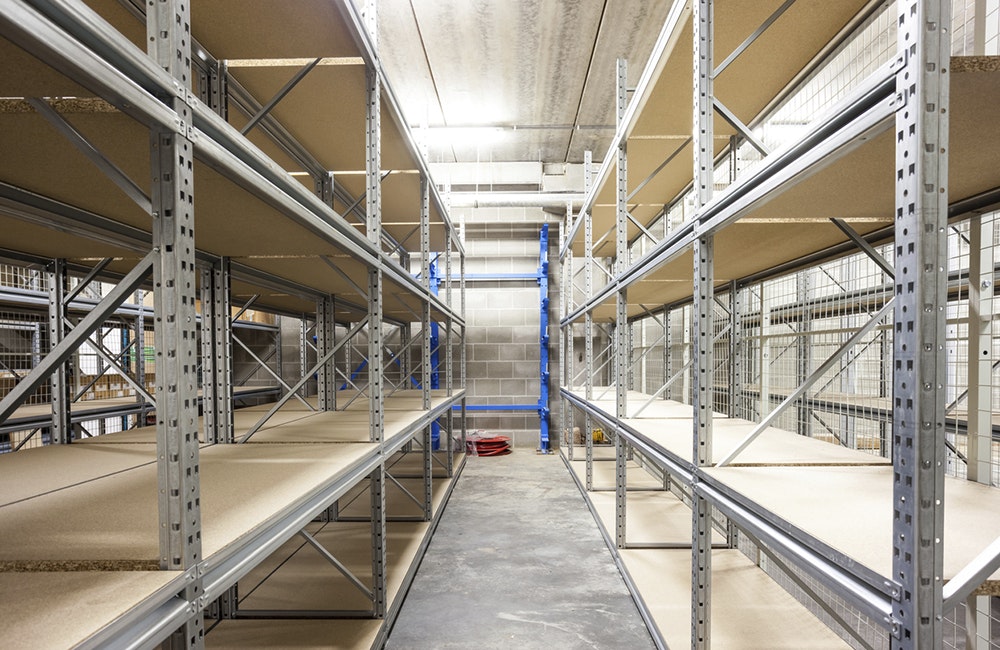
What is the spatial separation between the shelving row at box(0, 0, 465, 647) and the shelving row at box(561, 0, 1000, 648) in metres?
1.33

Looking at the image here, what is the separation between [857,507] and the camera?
137 centimetres

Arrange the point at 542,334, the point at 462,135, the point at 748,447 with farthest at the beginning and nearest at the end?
the point at 542,334 < the point at 462,135 < the point at 748,447

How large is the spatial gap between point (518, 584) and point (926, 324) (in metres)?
2.80

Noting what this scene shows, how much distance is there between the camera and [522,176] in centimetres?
715

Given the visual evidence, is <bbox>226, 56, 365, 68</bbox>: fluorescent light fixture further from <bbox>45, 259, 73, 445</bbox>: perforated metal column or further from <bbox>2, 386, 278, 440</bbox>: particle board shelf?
<bbox>2, 386, 278, 440</bbox>: particle board shelf

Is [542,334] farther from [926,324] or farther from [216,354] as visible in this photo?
[926,324]

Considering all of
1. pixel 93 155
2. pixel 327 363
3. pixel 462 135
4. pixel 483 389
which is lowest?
pixel 483 389

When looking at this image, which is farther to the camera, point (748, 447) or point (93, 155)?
point (748, 447)

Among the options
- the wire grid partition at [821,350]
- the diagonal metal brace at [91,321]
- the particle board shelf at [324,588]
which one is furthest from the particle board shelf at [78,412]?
the wire grid partition at [821,350]

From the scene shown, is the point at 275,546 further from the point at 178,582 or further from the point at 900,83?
the point at 900,83

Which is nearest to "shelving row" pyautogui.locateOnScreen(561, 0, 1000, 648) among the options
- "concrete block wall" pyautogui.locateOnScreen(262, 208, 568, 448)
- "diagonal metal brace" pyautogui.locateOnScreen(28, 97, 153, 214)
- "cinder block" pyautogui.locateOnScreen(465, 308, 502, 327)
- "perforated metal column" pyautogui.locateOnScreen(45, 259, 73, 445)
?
"diagonal metal brace" pyautogui.locateOnScreen(28, 97, 153, 214)

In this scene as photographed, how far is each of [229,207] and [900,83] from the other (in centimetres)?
174

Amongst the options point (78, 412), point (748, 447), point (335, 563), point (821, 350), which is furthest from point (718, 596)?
point (78, 412)

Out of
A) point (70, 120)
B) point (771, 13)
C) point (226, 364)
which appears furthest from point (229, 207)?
point (771, 13)
